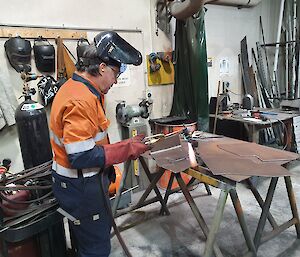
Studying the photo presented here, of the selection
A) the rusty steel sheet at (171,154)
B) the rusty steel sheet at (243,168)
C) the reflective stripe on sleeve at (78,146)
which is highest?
the reflective stripe on sleeve at (78,146)

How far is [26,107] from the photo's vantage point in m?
1.73

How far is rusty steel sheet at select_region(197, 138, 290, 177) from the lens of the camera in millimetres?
1516

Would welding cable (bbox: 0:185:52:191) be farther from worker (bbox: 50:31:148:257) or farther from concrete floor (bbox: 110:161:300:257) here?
concrete floor (bbox: 110:161:300:257)

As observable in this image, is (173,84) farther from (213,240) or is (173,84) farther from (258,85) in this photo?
(213,240)

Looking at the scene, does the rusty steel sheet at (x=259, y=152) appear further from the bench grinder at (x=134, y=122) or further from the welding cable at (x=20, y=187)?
the welding cable at (x=20, y=187)

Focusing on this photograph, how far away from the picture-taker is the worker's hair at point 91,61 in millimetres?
1381

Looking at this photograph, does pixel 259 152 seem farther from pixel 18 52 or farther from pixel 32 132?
pixel 18 52

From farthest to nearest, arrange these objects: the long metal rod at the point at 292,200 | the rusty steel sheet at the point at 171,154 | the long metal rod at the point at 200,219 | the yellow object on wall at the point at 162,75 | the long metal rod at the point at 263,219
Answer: the yellow object on wall at the point at 162,75 → the long metal rod at the point at 292,200 → the long metal rod at the point at 263,219 → the rusty steel sheet at the point at 171,154 → the long metal rod at the point at 200,219

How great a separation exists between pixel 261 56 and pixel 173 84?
2.03 meters

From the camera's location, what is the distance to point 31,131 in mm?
1736

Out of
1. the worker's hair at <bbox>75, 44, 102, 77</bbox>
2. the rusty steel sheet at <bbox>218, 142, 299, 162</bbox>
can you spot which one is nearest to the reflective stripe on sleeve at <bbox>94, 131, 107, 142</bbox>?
the worker's hair at <bbox>75, 44, 102, 77</bbox>

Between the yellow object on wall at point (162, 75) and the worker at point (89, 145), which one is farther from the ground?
the yellow object on wall at point (162, 75)

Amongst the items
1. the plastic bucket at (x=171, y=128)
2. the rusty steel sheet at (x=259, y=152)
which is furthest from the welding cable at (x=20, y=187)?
the plastic bucket at (x=171, y=128)

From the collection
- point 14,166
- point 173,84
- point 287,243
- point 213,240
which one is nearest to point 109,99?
point 173,84
